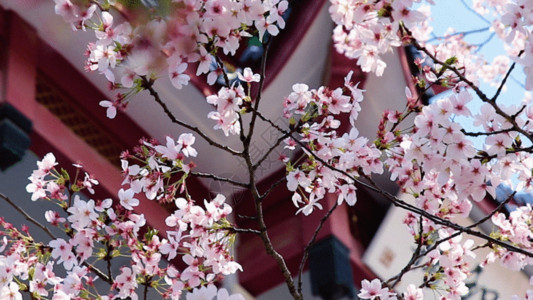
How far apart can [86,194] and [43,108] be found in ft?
2.51

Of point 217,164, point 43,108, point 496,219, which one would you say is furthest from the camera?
point 217,164

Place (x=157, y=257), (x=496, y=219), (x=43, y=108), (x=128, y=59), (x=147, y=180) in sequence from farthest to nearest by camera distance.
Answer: (x=43, y=108) < (x=496, y=219) < (x=157, y=257) < (x=147, y=180) < (x=128, y=59)

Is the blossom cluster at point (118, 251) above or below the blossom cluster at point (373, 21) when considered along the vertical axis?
below

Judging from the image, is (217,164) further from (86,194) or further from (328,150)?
(328,150)

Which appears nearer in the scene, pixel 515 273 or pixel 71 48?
pixel 71 48

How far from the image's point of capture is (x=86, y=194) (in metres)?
5.64

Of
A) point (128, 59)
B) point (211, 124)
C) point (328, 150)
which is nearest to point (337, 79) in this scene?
point (211, 124)

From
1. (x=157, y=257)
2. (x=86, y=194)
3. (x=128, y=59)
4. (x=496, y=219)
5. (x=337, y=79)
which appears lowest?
(x=496, y=219)

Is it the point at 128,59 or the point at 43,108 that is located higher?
the point at 43,108

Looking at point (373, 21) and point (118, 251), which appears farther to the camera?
point (118, 251)

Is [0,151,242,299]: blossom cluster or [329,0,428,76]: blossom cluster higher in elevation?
[329,0,428,76]: blossom cluster

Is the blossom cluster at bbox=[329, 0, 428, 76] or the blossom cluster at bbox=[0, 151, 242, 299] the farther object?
the blossom cluster at bbox=[0, 151, 242, 299]

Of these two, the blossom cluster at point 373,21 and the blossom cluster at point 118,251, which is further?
the blossom cluster at point 118,251

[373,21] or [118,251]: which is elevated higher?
[373,21]
